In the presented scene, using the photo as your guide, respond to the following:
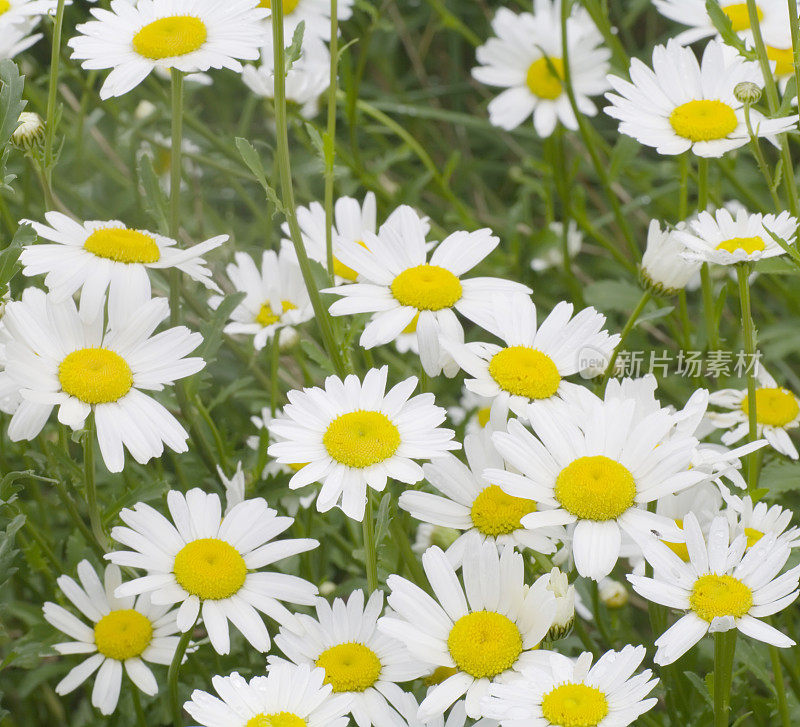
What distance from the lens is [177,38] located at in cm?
154

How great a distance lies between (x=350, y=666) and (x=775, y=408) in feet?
2.75

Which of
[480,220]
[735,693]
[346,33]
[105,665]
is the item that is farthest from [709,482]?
[346,33]

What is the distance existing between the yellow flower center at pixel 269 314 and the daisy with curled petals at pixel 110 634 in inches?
20.7

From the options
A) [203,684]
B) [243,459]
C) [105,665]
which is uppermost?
[243,459]

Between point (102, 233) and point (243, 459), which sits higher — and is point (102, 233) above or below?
above

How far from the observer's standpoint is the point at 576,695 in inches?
43.6

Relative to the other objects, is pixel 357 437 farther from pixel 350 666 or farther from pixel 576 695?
pixel 576 695

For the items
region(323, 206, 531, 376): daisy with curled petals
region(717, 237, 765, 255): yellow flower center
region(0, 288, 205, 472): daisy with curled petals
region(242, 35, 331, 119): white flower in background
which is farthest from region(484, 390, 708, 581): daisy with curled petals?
region(242, 35, 331, 119): white flower in background

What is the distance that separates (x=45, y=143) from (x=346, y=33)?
1.78 meters

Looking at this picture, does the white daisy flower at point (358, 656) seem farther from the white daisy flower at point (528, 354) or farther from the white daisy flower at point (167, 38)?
the white daisy flower at point (167, 38)

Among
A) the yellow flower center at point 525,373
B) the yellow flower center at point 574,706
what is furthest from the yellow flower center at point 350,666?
the yellow flower center at point 525,373

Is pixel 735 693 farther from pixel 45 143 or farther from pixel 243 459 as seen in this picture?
pixel 45 143

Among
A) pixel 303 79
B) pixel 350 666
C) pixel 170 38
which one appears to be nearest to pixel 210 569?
pixel 350 666

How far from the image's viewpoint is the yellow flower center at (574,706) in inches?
42.6
